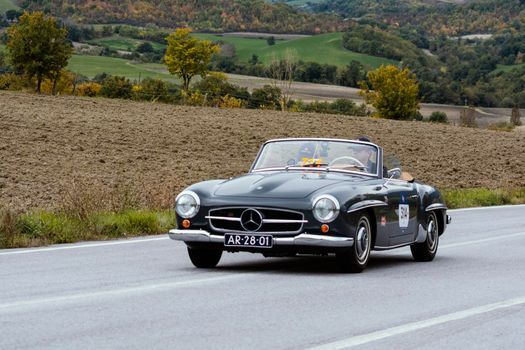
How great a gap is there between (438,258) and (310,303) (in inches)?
211

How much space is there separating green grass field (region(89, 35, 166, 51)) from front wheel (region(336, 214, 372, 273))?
161m

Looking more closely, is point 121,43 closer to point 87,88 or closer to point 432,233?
point 87,88

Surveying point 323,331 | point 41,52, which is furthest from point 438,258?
point 41,52

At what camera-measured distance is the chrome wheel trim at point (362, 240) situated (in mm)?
12438

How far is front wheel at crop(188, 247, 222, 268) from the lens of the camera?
12992 millimetres

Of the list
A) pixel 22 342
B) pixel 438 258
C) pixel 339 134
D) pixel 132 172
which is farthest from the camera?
pixel 339 134

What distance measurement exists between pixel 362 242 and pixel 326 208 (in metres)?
0.70

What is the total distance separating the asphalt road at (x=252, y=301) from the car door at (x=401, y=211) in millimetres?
373

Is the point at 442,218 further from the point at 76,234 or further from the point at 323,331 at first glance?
the point at 323,331

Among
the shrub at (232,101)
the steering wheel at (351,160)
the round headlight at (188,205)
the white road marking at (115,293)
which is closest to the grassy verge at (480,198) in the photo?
the steering wheel at (351,160)

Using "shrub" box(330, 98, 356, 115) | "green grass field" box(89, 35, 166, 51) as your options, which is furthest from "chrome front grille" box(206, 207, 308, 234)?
"green grass field" box(89, 35, 166, 51)

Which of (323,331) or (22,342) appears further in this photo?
(323,331)

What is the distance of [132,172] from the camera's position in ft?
110

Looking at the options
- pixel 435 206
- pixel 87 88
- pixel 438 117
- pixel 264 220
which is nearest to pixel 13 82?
pixel 87 88
